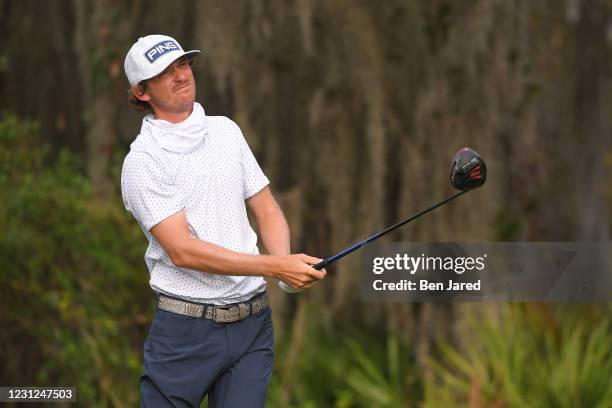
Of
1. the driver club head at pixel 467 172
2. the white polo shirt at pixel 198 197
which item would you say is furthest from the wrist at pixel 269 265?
the driver club head at pixel 467 172

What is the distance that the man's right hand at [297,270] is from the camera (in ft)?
12.4

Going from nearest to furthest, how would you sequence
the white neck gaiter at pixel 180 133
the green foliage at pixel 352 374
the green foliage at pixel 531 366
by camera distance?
the white neck gaiter at pixel 180 133
the green foliage at pixel 531 366
the green foliage at pixel 352 374

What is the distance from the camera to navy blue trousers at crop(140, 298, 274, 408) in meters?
3.94

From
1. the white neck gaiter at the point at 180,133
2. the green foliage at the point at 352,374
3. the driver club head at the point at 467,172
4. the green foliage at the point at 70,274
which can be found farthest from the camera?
the green foliage at the point at 352,374

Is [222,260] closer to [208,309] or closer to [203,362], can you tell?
[208,309]

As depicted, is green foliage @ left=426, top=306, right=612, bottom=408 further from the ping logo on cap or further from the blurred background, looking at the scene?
the ping logo on cap

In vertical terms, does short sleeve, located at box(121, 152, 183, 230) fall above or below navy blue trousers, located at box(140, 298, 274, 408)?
above

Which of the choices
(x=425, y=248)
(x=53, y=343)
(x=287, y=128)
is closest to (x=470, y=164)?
(x=425, y=248)

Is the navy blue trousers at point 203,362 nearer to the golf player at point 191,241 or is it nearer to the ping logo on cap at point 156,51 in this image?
the golf player at point 191,241

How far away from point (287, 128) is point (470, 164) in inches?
184

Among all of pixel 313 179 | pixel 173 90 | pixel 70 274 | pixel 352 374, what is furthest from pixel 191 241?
pixel 313 179

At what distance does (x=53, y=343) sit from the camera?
761 cm

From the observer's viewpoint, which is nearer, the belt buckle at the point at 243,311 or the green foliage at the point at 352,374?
the belt buckle at the point at 243,311

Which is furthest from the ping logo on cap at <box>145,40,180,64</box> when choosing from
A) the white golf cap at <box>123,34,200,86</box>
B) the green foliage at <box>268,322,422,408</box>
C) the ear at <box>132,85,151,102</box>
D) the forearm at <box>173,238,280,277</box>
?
the green foliage at <box>268,322,422,408</box>
